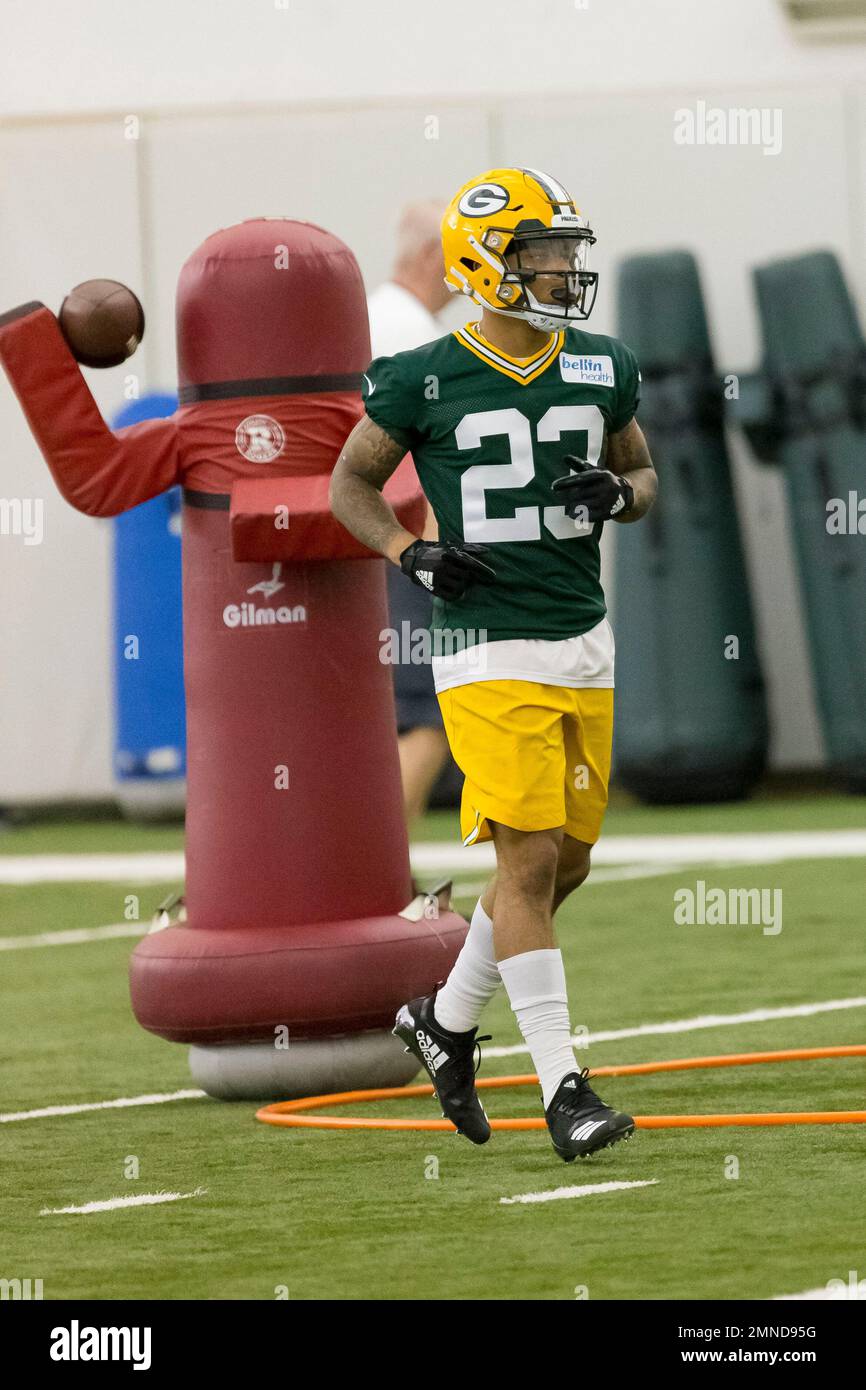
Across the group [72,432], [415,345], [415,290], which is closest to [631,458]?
[72,432]

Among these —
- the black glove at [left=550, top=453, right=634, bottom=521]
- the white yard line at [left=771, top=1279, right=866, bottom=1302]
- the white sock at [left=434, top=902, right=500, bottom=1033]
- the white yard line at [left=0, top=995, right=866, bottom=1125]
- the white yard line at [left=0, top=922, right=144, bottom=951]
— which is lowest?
the white yard line at [left=771, top=1279, right=866, bottom=1302]

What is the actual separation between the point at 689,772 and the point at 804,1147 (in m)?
8.70

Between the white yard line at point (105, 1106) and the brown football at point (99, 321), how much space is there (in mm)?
1772

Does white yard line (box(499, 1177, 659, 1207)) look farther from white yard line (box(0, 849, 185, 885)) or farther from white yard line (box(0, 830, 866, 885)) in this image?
white yard line (box(0, 849, 185, 885))

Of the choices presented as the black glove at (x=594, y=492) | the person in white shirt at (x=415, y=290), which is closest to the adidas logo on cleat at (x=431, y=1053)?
the black glove at (x=594, y=492)

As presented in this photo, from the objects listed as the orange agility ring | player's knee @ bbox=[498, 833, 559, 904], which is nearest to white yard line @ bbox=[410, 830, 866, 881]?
the orange agility ring

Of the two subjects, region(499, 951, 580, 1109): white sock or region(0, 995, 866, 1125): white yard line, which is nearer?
region(499, 951, 580, 1109): white sock

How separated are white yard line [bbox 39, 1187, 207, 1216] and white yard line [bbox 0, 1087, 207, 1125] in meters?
1.09

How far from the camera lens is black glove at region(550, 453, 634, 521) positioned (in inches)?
199

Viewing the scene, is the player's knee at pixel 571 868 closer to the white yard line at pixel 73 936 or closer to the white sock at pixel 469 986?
the white sock at pixel 469 986

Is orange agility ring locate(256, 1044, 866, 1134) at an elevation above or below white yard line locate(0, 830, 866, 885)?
below

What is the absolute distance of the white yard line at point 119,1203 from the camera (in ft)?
15.8

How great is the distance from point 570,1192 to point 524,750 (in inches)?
34.6
